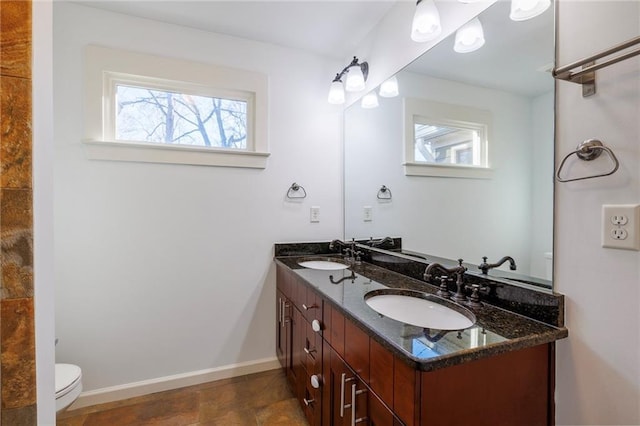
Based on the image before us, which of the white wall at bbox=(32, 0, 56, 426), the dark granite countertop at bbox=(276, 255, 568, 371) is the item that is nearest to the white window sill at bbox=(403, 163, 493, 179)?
the dark granite countertop at bbox=(276, 255, 568, 371)

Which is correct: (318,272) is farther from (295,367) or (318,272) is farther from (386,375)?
(386,375)

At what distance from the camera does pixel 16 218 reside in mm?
669

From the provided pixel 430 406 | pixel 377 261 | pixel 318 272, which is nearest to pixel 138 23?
pixel 318 272

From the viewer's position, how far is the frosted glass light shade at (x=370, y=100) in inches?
78.3

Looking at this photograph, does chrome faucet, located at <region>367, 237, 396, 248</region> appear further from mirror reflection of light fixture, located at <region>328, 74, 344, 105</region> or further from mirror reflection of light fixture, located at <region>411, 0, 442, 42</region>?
mirror reflection of light fixture, located at <region>411, 0, 442, 42</region>

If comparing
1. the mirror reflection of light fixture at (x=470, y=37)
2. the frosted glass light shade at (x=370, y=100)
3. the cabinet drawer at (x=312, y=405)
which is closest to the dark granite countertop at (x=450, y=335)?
the cabinet drawer at (x=312, y=405)

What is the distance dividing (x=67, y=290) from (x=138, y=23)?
169 cm

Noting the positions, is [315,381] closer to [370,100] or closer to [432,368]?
[432,368]

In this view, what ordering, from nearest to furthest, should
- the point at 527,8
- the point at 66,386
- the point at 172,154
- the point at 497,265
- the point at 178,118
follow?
the point at 527,8 → the point at 497,265 → the point at 66,386 → the point at 172,154 → the point at 178,118

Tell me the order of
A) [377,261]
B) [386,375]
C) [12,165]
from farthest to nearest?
[377,261] → [386,375] → [12,165]

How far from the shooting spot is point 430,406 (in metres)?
0.76

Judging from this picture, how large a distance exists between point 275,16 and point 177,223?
1472 millimetres

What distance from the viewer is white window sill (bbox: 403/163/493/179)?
1.29m

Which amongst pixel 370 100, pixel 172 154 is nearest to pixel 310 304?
pixel 172 154
